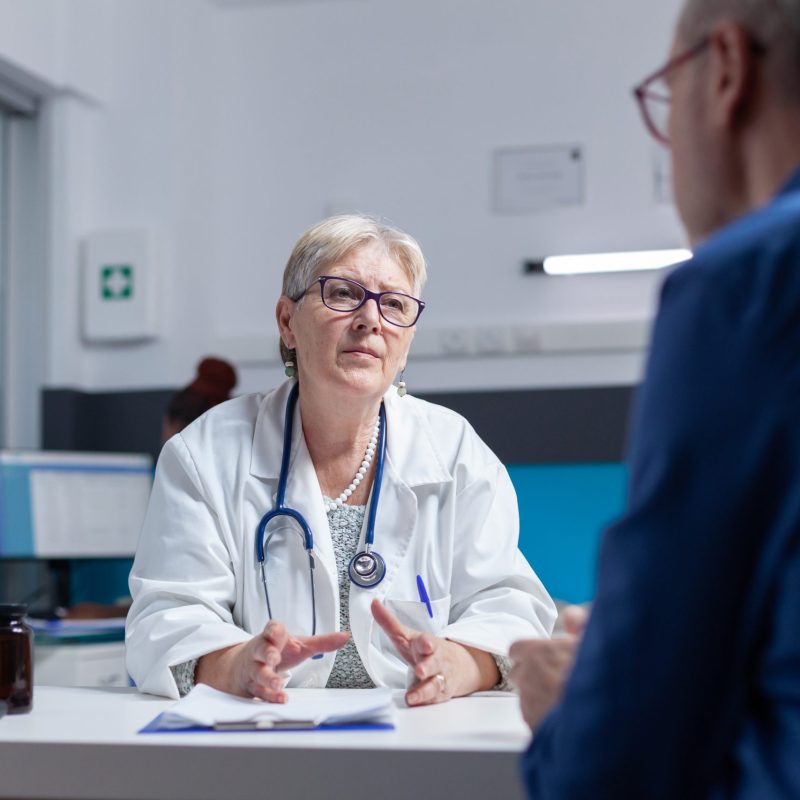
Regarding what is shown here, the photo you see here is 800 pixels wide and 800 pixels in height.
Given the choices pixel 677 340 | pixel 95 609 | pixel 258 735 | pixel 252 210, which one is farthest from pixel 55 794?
pixel 252 210

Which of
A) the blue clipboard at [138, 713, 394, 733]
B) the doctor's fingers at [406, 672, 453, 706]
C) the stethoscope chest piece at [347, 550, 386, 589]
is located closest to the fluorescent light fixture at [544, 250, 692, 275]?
the stethoscope chest piece at [347, 550, 386, 589]

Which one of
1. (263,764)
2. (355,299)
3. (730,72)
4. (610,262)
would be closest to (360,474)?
(355,299)

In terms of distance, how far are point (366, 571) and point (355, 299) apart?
46 cm

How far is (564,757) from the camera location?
70 cm

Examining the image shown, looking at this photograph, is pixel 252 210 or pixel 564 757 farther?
pixel 252 210

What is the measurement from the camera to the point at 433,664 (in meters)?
1.44

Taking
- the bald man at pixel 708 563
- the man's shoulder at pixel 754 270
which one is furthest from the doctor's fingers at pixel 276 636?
the man's shoulder at pixel 754 270

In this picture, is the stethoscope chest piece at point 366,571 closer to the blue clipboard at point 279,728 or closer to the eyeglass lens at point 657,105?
the blue clipboard at point 279,728

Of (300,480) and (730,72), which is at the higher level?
(730,72)

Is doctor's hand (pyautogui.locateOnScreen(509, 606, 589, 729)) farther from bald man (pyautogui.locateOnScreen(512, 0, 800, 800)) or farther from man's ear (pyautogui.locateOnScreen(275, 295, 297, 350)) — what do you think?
man's ear (pyautogui.locateOnScreen(275, 295, 297, 350))

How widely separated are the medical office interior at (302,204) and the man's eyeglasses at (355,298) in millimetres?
1967

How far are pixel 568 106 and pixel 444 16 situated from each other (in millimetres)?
588

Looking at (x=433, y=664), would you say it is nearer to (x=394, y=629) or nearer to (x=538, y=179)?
(x=394, y=629)

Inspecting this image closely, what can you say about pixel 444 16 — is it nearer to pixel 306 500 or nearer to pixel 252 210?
pixel 252 210
